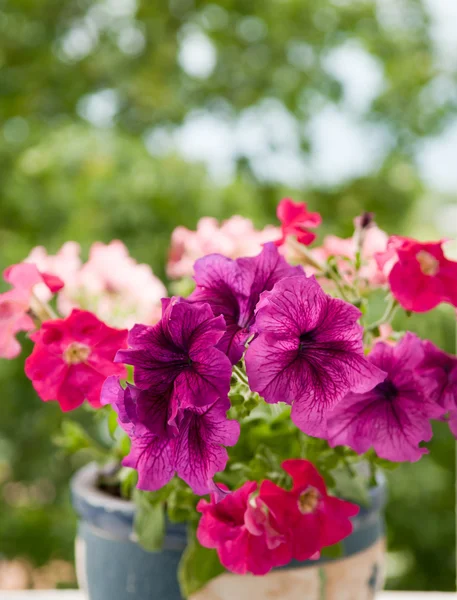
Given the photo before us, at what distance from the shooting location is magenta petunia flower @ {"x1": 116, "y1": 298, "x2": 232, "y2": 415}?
12.4 inches

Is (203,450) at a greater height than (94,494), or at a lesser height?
greater

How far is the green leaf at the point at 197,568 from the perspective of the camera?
0.44 m

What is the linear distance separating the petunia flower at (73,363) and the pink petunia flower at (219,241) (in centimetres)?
13

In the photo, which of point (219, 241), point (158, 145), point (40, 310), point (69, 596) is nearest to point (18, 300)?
point (40, 310)

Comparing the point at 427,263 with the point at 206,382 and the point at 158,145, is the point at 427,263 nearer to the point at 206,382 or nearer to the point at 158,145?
the point at 206,382

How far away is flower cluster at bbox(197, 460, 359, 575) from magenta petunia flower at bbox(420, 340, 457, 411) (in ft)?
0.29

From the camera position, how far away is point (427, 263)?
0.42m

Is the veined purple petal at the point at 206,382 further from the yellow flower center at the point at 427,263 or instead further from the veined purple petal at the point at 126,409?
the yellow flower center at the point at 427,263

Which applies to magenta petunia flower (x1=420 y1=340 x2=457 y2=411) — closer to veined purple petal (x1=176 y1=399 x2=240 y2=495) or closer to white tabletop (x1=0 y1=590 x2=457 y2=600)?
veined purple petal (x1=176 y1=399 x2=240 y2=495)

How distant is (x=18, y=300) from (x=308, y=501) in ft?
0.77

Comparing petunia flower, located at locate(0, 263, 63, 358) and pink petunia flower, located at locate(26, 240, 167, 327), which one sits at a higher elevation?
petunia flower, located at locate(0, 263, 63, 358)

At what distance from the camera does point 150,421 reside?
0.32 meters

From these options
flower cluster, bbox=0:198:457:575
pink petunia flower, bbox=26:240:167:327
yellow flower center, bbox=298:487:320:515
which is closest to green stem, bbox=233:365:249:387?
flower cluster, bbox=0:198:457:575

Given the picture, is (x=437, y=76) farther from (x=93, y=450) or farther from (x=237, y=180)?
(x=93, y=450)
